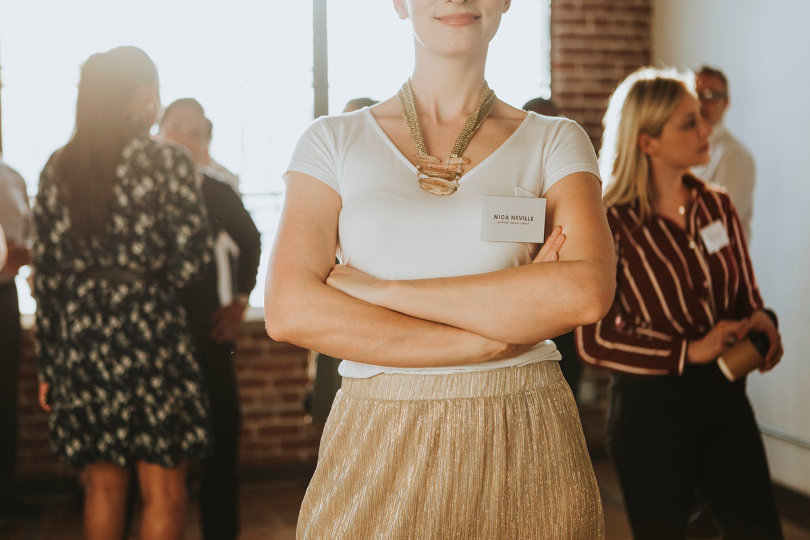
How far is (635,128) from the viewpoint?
2.73 m

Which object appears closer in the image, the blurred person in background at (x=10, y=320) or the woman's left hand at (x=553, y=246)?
the woman's left hand at (x=553, y=246)

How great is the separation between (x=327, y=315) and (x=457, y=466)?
12.8 inches

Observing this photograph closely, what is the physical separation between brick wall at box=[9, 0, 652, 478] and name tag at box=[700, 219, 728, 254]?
2.87m

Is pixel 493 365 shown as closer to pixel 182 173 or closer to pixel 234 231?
pixel 182 173

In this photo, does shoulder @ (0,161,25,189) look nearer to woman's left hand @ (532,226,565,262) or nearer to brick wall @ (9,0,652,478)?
brick wall @ (9,0,652,478)

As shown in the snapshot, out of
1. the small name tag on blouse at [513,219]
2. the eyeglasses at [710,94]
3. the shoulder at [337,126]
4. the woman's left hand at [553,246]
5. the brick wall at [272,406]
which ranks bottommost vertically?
the brick wall at [272,406]

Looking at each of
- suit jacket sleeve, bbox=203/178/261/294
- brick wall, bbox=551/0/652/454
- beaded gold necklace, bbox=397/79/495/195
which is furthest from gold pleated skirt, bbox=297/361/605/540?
brick wall, bbox=551/0/652/454

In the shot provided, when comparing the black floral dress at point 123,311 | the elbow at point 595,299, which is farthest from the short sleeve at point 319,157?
the black floral dress at point 123,311

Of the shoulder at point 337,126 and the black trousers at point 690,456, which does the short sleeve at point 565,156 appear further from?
the black trousers at point 690,456

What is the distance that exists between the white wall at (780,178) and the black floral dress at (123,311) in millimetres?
2953

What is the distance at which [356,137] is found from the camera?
4.94 feet

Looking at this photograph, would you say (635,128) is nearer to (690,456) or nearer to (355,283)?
(690,456)

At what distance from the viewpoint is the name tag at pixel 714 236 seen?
2.53 m

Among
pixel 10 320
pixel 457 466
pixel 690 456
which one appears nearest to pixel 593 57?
pixel 690 456
